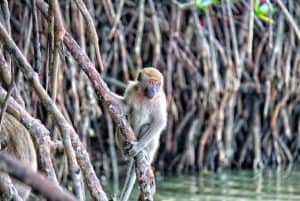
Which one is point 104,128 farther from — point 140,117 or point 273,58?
point 140,117

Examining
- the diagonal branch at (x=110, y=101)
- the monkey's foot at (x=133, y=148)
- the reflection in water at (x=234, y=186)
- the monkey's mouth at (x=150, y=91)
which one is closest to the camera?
the diagonal branch at (x=110, y=101)

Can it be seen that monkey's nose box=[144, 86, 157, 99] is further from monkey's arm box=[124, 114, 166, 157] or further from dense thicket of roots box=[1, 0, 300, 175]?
dense thicket of roots box=[1, 0, 300, 175]

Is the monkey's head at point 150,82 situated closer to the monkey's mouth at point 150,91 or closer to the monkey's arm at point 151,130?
the monkey's mouth at point 150,91

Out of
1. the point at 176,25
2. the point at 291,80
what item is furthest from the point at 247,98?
the point at 176,25

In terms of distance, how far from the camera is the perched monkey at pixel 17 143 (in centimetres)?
311

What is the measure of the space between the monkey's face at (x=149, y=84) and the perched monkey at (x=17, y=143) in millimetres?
1586

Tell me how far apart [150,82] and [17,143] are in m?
1.67

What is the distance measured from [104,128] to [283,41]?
198 centimetres

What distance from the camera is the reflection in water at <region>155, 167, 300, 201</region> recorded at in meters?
6.90

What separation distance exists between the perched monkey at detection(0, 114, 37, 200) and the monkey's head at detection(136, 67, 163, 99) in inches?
62.5

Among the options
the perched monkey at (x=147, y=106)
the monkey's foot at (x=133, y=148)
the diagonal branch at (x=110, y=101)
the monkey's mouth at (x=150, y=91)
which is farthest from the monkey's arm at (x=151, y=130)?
the diagonal branch at (x=110, y=101)

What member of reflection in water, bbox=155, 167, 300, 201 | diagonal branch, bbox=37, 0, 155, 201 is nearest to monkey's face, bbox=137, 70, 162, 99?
diagonal branch, bbox=37, 0, 155, 201

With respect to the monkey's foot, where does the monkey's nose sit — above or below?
above

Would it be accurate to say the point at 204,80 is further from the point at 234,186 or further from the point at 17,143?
the point at 17,143
